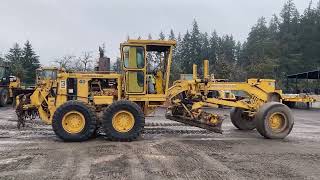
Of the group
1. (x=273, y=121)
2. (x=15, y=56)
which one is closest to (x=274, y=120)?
(x=273, y=121)

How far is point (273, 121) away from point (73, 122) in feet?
18.8

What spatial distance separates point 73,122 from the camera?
1232 centimetres

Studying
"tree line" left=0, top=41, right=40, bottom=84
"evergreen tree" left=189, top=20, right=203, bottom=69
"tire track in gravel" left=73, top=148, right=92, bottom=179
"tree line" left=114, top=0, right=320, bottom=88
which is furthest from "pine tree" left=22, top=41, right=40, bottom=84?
"tire track in gravel" left=73, top=148, right=92, bottom=179

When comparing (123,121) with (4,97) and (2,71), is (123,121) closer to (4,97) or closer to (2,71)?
(4,97)

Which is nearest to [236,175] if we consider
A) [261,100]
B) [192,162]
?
[192,162]

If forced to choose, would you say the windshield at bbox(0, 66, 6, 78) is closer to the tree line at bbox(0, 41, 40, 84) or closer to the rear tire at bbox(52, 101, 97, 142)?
the rear tire at bbox(52, 101, 97, 142)

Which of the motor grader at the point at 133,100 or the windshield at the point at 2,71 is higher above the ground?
the windshield at the point at 2,71

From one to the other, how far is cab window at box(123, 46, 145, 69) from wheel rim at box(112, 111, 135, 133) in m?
1.34

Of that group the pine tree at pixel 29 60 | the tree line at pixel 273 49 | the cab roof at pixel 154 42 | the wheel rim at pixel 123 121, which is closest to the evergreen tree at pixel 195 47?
the tree line at pixel 273 49

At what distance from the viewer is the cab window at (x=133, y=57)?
12.8 m

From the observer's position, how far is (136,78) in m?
12.9

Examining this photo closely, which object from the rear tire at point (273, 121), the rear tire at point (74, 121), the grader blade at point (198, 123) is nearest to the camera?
the rear tire at point (74, 121)

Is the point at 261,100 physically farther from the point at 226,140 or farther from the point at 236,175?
the point at 236,175

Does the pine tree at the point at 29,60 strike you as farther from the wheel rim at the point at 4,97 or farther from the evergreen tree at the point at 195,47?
the wheel rim at the point at 4,97
